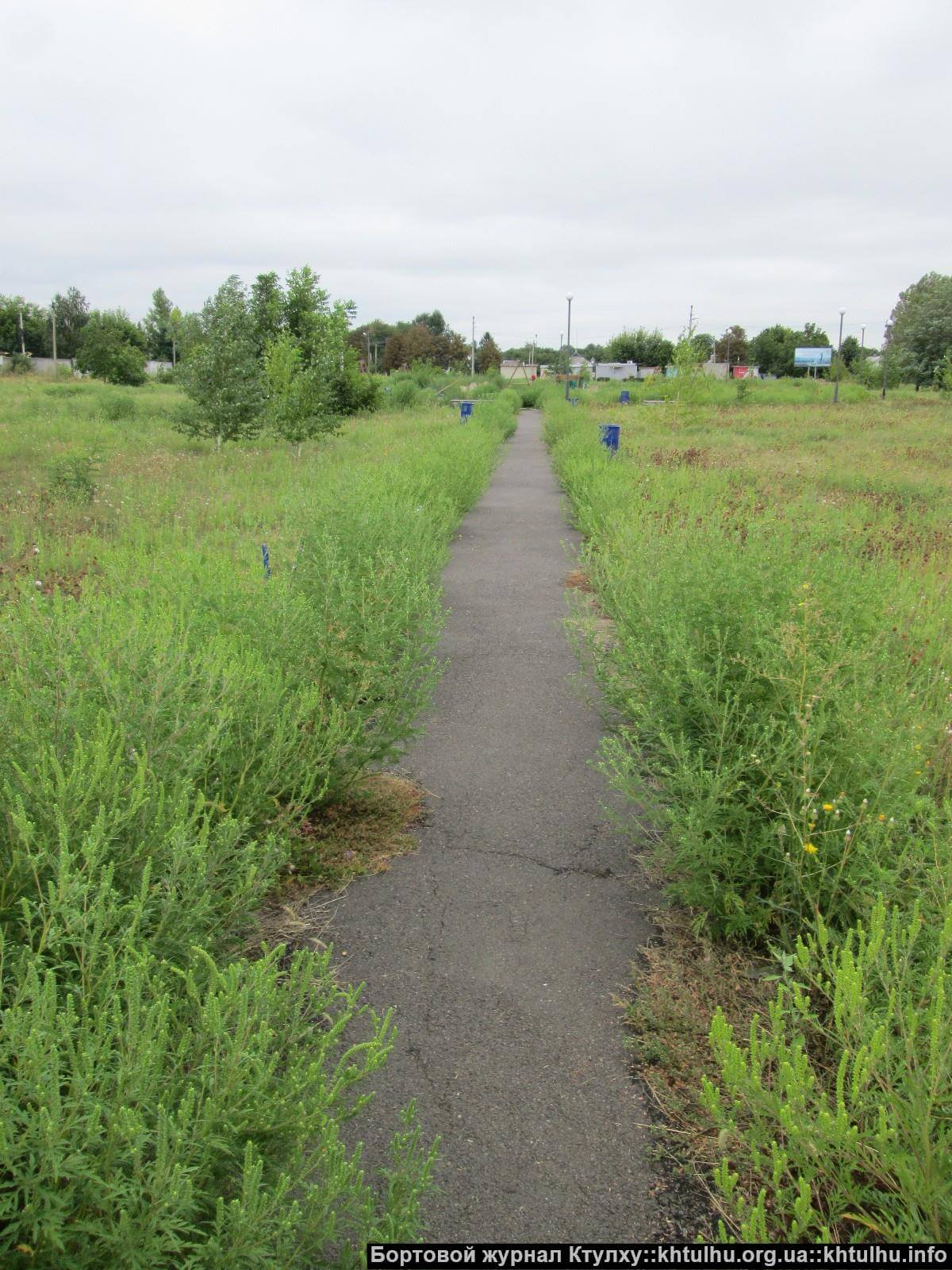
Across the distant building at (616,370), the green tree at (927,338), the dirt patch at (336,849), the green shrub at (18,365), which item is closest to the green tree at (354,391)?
the green shrub at (18,365)

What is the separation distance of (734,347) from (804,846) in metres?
108

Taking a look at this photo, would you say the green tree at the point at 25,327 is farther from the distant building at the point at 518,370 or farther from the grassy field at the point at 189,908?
the grassy field at the point at 189,908

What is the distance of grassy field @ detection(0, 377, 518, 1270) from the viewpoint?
4.80 feet

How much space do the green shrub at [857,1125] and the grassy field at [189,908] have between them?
73cm

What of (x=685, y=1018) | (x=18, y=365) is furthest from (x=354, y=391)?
(x=685, y=1018)

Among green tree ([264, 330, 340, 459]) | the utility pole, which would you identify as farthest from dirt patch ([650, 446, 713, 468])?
the utility pole

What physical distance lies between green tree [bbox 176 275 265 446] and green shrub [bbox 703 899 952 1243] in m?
21.1

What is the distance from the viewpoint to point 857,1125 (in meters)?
2.01

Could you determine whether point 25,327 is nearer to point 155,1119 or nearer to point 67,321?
point 67,321

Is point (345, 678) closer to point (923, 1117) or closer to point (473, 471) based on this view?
point (923, 1117)

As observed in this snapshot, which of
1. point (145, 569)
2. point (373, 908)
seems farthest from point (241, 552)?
point (373, 908)

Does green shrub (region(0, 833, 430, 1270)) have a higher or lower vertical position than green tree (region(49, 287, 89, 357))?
lower

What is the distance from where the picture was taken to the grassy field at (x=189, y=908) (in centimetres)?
146

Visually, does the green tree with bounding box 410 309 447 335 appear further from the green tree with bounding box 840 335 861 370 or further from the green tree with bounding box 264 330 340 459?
the green tree with bounding box 264 330 340 459
